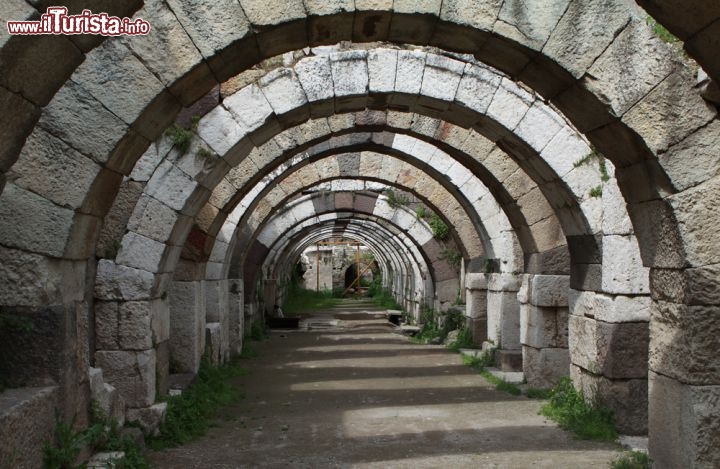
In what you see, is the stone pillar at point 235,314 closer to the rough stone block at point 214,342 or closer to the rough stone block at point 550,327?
the rough stone block at point 214,342

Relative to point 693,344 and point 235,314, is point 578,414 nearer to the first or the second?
point 693,344

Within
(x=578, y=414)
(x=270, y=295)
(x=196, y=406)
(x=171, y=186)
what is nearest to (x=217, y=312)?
(x=196, y=406)

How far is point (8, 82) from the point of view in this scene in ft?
9.16

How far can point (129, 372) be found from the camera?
6.18 m

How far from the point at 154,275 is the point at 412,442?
2.50 meters

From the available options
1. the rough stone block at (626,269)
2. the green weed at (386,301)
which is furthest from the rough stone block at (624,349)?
the green weed at (386,301)

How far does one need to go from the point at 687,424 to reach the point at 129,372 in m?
4.23

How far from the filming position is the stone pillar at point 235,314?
1141cm

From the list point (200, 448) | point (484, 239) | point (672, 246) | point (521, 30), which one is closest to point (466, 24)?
point (521, 30)

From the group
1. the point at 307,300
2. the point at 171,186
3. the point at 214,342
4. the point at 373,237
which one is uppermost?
the point at 373,237

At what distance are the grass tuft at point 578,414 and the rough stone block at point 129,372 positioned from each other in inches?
138

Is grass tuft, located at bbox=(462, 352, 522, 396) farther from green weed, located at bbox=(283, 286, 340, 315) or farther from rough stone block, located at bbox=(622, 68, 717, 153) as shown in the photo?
green weed, located at bbox=(283, 286, 340, 315)

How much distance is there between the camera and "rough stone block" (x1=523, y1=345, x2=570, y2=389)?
7.87m

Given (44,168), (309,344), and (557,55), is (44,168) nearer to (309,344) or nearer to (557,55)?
(557,55)
